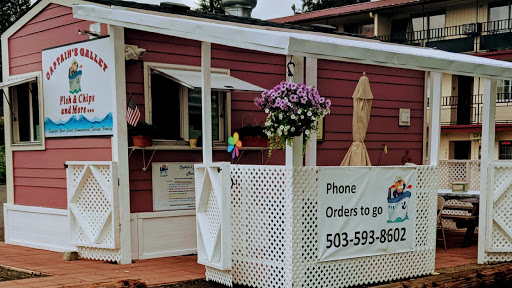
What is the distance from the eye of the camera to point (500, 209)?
293 inches

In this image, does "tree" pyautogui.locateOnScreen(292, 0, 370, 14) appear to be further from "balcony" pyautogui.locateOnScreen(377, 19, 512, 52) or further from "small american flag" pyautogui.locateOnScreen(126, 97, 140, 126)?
"small american flag" pyautogui.locateOnScreen(126, 97, 140, 126)

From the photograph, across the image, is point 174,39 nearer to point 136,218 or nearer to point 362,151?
point 136,218

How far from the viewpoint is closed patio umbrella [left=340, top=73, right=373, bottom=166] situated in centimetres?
782

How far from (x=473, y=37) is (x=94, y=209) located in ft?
71.2

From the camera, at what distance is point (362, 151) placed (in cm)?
788

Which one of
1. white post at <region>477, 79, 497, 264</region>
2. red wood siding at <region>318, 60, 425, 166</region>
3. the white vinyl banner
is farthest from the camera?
red wood siding at <region>318, 60, 425, 166</region>

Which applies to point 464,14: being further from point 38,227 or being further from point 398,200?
point 38,227

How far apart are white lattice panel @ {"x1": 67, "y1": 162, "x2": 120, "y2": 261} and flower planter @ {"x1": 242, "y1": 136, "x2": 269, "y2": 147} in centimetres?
193

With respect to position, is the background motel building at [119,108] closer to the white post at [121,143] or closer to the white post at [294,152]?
the white post at [121,143]

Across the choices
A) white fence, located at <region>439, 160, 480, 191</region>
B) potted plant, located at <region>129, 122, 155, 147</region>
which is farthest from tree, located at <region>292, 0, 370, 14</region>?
potted plant, located at <region>129, 122, 155, 147</region>

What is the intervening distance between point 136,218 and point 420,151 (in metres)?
5.65

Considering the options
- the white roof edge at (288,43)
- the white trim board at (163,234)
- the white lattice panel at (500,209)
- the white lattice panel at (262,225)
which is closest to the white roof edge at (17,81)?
the white roof edge at (288,43)

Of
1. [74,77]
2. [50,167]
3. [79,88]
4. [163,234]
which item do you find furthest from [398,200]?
[50,167]

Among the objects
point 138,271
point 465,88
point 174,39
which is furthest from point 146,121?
point 465,88
